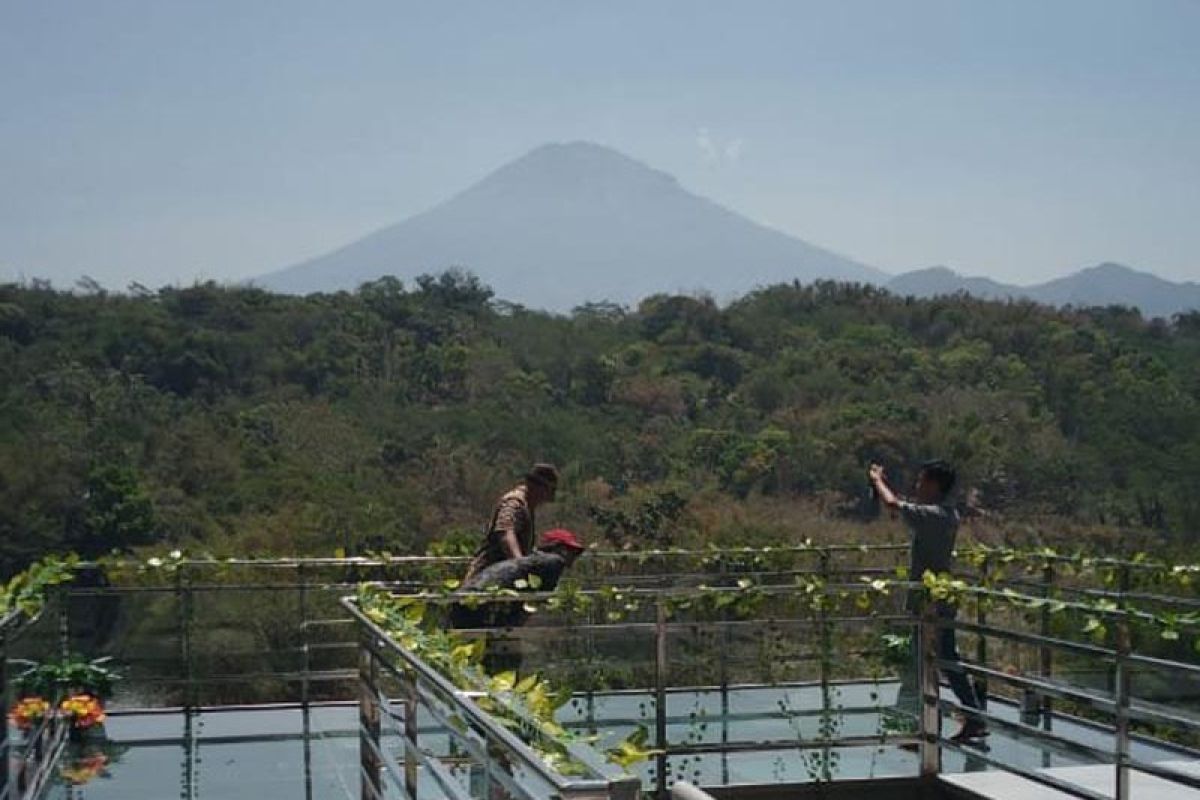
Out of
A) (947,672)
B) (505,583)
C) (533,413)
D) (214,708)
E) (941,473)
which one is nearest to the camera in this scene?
(505,583)

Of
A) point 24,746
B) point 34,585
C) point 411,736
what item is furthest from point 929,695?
point 34,585

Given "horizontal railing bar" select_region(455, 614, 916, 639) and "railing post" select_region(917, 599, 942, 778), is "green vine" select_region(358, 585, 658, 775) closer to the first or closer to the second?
"horizontal railing bar" select_region(455, 614, 916, 639)

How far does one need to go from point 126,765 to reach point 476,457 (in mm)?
37776

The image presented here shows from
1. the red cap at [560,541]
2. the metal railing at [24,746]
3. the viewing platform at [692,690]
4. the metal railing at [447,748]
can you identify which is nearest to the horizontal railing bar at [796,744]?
the viewing platform at [692,690]

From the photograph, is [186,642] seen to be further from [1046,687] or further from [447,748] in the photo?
[1046,687]

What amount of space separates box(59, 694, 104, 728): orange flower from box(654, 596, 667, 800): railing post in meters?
3.03

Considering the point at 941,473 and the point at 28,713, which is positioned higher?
the point at 941,473

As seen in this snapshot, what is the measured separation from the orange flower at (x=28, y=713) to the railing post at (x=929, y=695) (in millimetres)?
3925

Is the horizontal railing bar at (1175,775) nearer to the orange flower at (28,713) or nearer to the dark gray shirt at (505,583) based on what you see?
the dark gray shirt at (505,583)

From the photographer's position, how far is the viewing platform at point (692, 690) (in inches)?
261

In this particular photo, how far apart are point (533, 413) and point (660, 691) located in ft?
147

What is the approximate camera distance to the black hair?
29.8 ft

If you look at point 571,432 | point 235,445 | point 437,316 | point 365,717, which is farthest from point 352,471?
point 365,717

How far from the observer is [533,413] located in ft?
174
